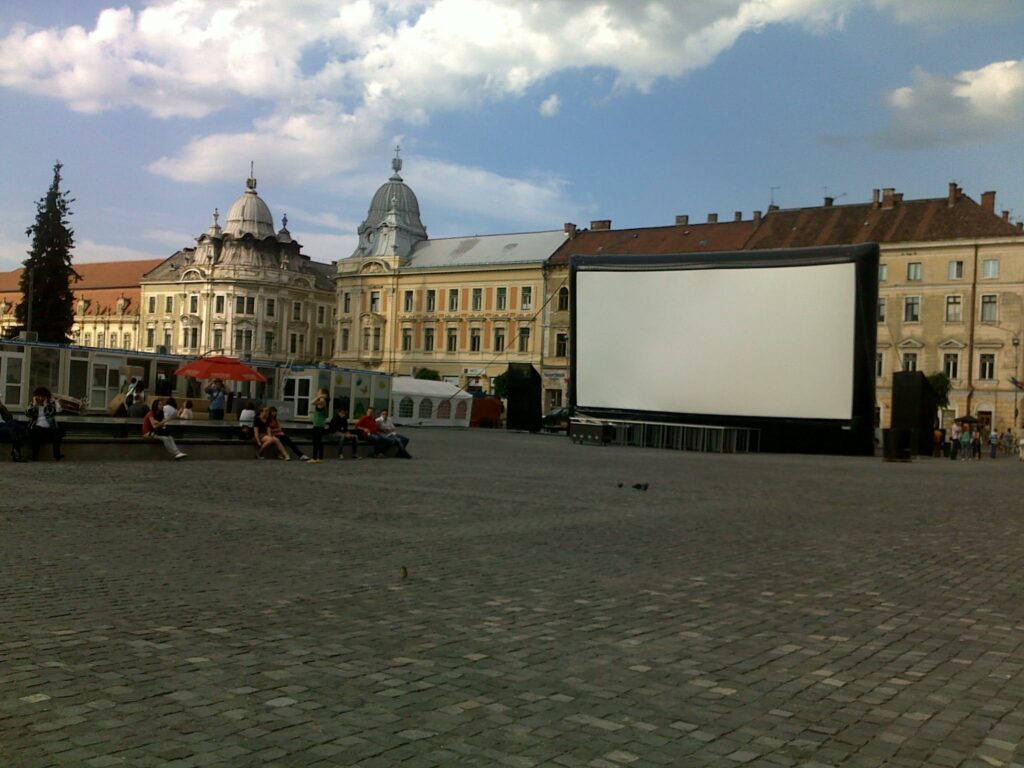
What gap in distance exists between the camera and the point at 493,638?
6.31 m

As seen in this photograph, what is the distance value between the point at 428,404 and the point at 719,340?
1124 inches

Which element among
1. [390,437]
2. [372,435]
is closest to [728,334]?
[390,437]

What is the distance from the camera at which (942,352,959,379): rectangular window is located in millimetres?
64625

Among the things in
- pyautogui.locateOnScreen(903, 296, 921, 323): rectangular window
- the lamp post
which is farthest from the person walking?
pyautogui.locateOnScreen(903, 296, 921, 323): rectangular window

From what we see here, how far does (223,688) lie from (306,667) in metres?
→ 0.53

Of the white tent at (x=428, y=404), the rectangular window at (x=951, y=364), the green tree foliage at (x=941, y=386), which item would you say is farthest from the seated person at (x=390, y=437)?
the rectangular window at (x=951, y=364)

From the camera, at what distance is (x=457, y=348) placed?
85188 millimetres

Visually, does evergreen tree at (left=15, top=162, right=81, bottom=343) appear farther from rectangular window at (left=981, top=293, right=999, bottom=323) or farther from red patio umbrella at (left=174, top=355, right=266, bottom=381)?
rectangular window at (left=981, top=293, right=999, bottom=323)

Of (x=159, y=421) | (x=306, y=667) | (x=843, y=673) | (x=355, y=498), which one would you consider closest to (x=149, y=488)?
(x=355, y=498)

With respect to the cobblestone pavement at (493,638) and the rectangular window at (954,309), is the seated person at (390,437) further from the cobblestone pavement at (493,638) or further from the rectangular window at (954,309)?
the rectangular window at (954,309)

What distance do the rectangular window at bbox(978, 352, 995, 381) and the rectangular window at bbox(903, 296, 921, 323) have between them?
4.41 meters

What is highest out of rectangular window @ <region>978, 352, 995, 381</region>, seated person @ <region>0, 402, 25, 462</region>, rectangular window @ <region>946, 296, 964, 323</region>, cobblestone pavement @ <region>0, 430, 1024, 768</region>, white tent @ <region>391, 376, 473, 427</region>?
rectangular window @ <region>946, 296, 964, 323</region>

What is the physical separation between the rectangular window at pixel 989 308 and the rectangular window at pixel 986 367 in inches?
78.6

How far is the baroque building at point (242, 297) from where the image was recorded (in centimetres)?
10306
